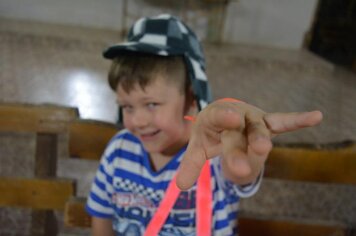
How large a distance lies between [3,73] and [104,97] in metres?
0.74

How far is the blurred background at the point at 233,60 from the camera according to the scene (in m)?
1.49

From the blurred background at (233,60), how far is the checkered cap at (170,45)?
804 mm

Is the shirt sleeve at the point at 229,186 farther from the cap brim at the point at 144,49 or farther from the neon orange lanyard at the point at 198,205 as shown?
the cap brim at the point at 144,49

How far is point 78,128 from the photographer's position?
72 centimetres

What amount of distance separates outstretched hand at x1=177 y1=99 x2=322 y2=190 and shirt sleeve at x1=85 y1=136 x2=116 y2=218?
391 mm

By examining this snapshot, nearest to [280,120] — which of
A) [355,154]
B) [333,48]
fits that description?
[355,154]

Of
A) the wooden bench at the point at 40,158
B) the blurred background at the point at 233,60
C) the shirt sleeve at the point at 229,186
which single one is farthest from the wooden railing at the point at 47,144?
the blurred background at the point at 233,60

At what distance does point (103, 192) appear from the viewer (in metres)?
0.71

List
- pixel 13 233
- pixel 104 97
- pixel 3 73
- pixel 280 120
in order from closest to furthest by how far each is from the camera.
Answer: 1. pixel 280 120
2. pixel 13 233
3. pixel 104 97
4. pixel 3 73

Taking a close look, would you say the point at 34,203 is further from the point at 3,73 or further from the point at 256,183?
the point at 3,73

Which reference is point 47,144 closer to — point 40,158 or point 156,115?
point 40,158

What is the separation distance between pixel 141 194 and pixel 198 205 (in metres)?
0.12

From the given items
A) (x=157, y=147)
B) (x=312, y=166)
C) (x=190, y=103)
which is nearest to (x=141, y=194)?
(x=157, y=147)

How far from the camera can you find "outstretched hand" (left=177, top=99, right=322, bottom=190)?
0.87 feet
